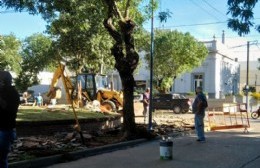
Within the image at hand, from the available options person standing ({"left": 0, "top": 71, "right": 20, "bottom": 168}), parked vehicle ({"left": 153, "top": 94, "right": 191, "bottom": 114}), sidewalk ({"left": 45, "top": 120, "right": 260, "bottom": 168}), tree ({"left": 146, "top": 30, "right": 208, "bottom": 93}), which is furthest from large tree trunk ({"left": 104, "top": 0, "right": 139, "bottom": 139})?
tree ({"left": 146, "top": 30, "right": 208, "bottom": 93})

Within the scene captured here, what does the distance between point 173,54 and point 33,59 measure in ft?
52.7

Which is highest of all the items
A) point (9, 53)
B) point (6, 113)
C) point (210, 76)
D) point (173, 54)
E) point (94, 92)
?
point (9, 53)

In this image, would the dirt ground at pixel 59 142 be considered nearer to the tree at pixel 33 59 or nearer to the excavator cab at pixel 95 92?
the excavator cab at pixel 95 92

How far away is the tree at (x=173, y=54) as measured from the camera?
53344 mm

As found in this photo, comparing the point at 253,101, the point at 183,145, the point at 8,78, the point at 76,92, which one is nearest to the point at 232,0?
the point at 183,145

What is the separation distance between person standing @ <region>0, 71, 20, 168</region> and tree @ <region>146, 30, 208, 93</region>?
4564 cm

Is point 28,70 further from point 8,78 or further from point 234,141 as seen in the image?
point 8,78

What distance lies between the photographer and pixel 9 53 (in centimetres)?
5650

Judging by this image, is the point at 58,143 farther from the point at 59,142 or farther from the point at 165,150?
the point at 165,150

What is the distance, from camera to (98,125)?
19.1m

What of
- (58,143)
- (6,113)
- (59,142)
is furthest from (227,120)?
(6,113)

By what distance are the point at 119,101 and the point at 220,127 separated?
12776mm

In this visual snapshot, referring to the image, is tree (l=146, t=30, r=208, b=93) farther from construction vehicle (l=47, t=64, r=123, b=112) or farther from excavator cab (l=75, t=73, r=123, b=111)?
excavator cab (l=75, t=73, r=123, b=111)

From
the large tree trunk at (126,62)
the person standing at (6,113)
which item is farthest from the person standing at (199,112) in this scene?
the person standing at (6,113)
